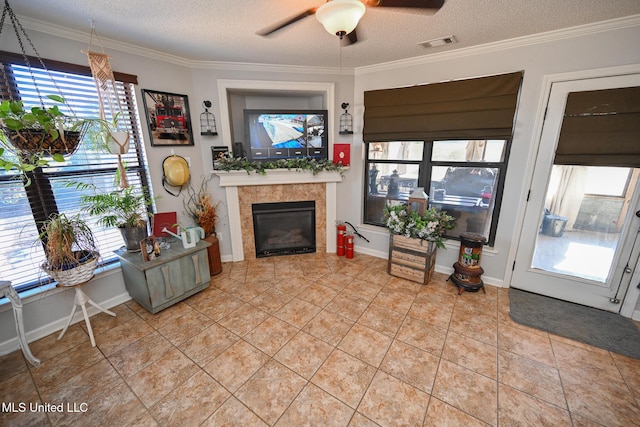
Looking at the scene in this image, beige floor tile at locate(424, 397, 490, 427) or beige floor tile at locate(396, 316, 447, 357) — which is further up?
beige floor tile at locate(396, 316, 447, 357)

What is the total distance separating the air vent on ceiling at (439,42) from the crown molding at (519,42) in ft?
0.86

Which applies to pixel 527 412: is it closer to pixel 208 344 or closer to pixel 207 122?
pixel 208 344

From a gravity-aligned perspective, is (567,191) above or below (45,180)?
below

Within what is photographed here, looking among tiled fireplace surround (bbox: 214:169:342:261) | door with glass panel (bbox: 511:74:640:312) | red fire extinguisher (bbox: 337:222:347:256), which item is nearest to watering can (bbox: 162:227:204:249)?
tiled fireplace surround (bbox: 214:169:342:261)

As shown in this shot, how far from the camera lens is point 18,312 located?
1721 mm

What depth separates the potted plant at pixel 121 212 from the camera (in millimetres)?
2156

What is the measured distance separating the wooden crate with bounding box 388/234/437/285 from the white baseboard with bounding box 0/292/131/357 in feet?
9.57

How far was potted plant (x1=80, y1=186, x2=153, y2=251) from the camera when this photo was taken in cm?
216

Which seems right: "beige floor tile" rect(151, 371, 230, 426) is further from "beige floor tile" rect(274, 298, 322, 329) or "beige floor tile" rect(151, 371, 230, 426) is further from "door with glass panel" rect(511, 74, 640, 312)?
"door with glass panel" rect(511, 74, 640, 312)

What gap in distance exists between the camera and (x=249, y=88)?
118 inches

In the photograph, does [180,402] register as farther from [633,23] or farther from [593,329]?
[633,23]

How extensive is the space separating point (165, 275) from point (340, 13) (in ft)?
8.00

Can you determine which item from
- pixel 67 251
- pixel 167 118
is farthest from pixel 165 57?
pixel 67 251

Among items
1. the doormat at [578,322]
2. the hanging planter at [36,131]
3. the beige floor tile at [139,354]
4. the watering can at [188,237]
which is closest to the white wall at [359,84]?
the doormat at [578,322]
